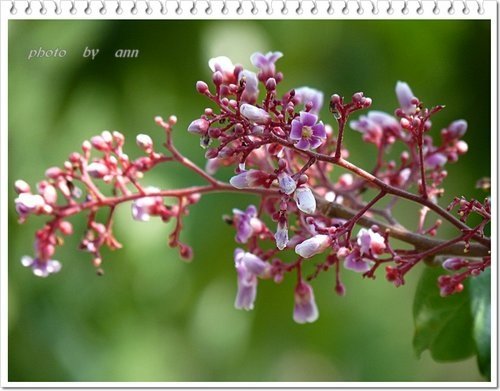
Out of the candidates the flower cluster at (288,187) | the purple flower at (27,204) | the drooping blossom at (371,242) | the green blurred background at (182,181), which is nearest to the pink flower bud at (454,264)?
the flower cluster at (288,187)

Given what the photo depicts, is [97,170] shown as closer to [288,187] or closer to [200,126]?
[200,126]

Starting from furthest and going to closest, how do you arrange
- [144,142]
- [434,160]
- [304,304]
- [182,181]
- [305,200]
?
[182,181] < [434,160] < [304,304] < [144,142] < [305,200]

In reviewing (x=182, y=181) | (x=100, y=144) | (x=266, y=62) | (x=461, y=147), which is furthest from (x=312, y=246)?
(x=182, y=181)

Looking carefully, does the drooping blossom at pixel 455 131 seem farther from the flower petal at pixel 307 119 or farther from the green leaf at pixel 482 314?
the flower petal at pixel 307 119

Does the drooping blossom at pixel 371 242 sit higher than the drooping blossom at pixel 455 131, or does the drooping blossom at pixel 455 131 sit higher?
the drooping blossom at pixel 455 131

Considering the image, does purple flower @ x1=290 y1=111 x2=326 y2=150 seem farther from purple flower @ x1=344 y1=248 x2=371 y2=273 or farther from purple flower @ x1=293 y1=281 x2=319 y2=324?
purple flower @ x1=293 y1=281 x2=319 y2=324

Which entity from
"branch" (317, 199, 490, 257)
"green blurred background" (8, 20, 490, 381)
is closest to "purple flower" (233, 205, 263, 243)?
"branch" (317, 199, 490, 257)
